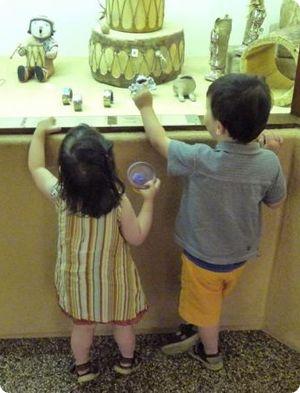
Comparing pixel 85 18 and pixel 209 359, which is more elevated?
pixel 85 18

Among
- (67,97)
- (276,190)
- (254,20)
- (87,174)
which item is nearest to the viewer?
(87,174)

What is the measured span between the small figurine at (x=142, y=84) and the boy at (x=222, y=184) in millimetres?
82

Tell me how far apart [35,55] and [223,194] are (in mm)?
530

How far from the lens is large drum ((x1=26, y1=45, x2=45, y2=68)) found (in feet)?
3.96

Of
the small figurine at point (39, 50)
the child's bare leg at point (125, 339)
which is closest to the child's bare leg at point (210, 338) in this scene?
the child's bare leg at point (125, 339)

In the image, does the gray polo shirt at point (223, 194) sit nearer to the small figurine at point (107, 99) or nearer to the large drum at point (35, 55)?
the small figurine at point (107, 99)

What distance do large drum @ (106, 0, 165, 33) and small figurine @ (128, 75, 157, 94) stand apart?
Answer: 4.1 inches

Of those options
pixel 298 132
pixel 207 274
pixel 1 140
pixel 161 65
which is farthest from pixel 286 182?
pixel 1 140

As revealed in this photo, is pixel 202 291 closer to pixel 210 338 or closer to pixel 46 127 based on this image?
pixel 210 338

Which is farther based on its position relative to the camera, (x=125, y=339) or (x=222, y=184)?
(x=125, y=339)

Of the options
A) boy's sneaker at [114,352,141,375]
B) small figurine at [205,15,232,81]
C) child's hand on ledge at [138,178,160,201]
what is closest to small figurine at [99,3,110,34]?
small figurine at [205,15,232,81]

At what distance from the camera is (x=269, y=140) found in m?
1.05

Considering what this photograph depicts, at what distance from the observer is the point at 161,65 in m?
1.19

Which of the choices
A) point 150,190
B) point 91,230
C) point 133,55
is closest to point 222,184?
point 150,190
